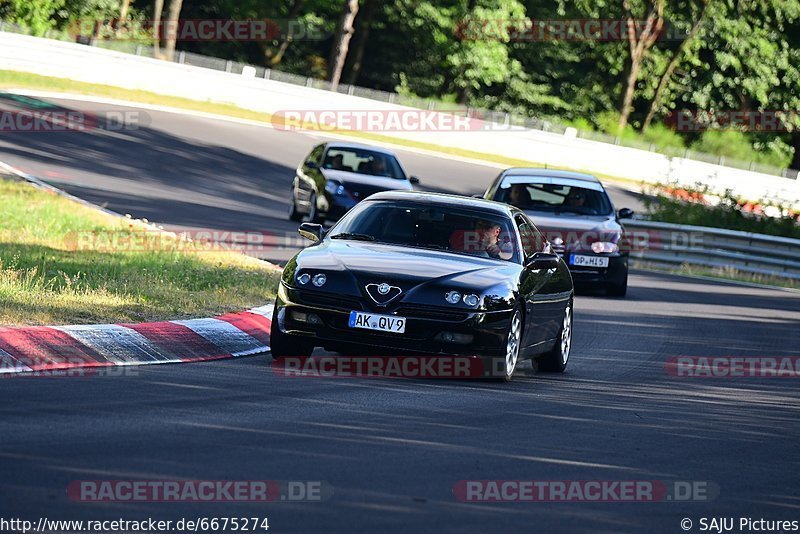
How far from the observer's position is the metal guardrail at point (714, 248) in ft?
90.0

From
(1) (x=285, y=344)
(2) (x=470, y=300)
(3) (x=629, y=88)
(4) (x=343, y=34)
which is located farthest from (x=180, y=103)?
(2) (x=470, y=300)

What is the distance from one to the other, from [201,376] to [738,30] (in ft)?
215

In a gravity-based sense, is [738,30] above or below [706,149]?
above

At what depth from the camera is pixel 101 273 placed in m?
14.0

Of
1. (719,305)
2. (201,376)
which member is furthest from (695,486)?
(719,305)

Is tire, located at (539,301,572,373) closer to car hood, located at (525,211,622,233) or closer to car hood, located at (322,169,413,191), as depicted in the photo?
car hood, located at (525,211,622,233)

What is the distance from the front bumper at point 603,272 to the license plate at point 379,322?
9.37m

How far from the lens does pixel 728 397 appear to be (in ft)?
38.5

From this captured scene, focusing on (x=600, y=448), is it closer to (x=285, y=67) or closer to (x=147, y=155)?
(x=147, y=155)

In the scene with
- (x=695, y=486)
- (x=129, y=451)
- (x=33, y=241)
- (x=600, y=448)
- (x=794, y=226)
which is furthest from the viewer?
(x=794, y=226)

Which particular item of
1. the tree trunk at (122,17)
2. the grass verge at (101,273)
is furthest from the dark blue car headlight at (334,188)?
the tree trunk at (122,17)

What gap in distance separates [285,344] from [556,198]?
1019 centimetres

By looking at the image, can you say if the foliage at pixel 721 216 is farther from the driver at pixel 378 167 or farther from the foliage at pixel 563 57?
the foliage at pixel 563 57

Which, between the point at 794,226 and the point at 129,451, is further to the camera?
the point at 794,226
